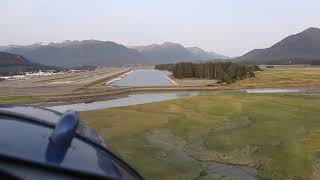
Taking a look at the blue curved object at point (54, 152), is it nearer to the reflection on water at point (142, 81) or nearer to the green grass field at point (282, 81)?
the green grass field at point (282, 81)

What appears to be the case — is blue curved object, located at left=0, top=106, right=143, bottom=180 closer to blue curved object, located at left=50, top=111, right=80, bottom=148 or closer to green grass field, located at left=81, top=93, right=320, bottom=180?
blue curved object, located at left=50, top=111, right=80, bottom=148

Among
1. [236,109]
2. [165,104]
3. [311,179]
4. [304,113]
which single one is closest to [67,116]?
[311,179]

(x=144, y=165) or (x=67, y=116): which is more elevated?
(x=67, y=116)

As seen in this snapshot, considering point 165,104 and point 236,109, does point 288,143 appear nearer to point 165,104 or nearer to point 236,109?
point 236,109

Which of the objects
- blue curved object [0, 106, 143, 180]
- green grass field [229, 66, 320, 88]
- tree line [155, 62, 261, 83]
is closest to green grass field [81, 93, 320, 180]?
blue curved object [0, 106, 143, 180]

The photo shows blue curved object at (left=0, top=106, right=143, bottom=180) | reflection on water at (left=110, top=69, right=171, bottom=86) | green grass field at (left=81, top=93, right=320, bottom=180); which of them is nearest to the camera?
blue curved object at (left=0, top=106, right=143, bottom=180)

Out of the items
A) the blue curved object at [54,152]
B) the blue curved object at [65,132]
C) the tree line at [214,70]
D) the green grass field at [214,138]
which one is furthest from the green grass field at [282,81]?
the blue curved object at [65,132]

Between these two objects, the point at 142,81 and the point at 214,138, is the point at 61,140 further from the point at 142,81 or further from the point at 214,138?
the point at 142,81

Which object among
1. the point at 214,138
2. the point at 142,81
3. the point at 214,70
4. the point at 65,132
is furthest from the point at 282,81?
the point at 65,132
